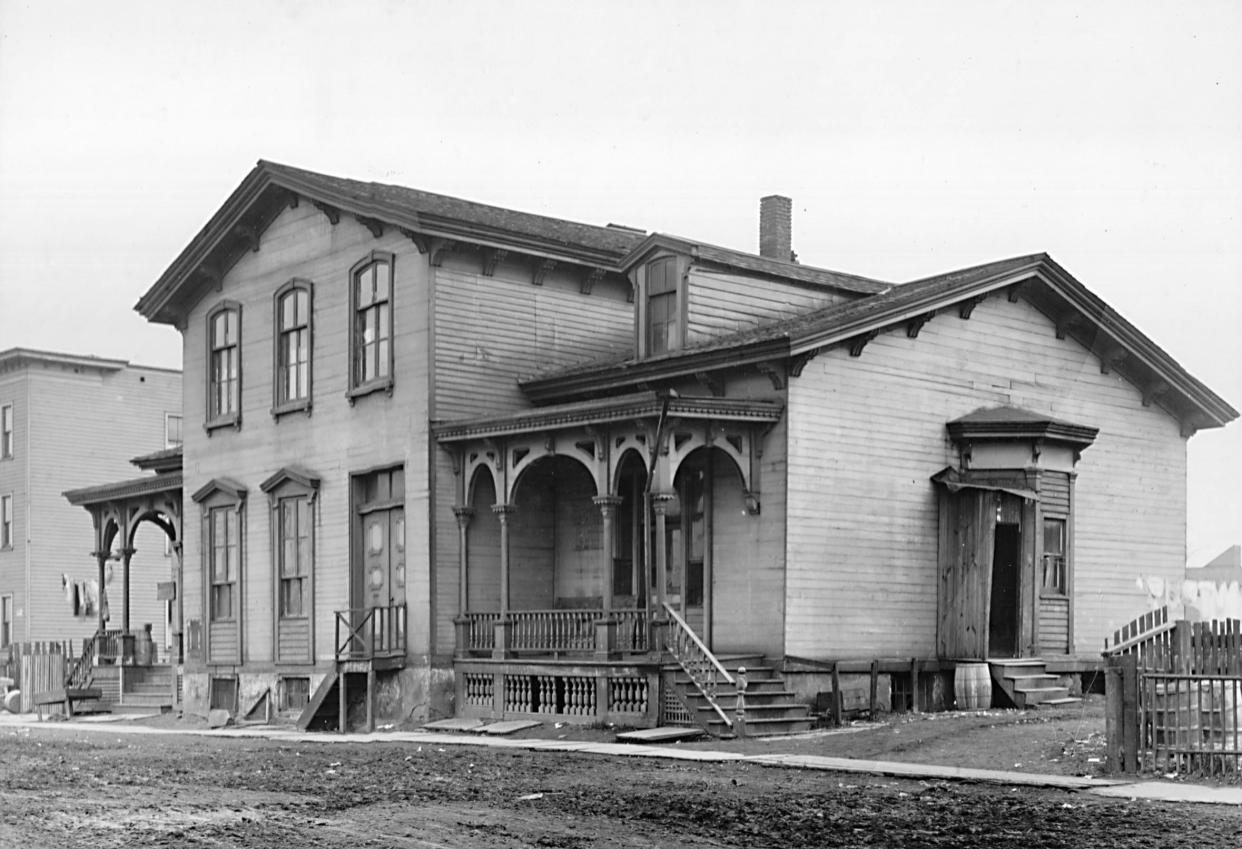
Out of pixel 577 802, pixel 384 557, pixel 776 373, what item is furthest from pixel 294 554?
pixel 577 802

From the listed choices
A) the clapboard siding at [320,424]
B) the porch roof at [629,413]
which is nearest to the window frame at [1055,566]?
the porch roof at [629,413]

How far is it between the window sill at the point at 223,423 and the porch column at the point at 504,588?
817 cm

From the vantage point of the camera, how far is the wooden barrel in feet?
82.6

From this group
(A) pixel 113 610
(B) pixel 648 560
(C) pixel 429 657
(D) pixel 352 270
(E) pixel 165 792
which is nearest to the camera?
(E) pixel 165 792

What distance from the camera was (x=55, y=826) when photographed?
13.6m

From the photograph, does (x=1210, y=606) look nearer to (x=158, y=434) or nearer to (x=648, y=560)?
(x=648, y=560)

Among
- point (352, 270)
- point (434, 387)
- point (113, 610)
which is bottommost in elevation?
point (113, 610)

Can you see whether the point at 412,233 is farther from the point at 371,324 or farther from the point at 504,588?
the point at 504,588

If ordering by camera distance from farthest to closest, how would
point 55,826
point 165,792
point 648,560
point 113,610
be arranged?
point 113,610, point 648,560, point 165,792, point 55,826

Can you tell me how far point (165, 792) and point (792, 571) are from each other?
33.2 feet

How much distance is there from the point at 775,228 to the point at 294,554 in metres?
11.4

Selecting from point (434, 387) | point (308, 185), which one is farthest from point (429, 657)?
point (308, 185)

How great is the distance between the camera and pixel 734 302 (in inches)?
1091

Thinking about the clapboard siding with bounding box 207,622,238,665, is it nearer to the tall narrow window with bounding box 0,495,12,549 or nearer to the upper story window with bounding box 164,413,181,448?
the tall narrow window with bounding box 0,495,12,549
